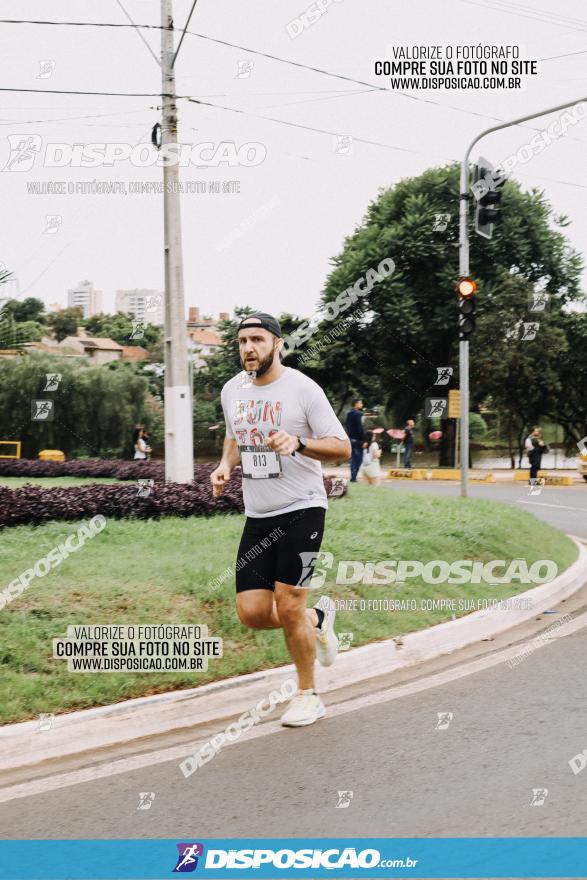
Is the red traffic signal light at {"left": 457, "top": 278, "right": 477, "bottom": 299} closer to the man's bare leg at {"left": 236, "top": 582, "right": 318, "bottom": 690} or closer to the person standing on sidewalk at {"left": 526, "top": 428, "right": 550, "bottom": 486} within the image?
the man's bare leg at {"left": 236, "top": 582, "right": 318, "bottom": 690}

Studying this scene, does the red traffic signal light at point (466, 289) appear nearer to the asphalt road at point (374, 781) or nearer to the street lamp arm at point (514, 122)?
the street lamp arm at point (514, 122)

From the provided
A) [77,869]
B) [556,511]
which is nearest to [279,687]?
[77,869]

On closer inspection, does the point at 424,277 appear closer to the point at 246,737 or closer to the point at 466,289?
the point at 466,289

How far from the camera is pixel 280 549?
5117 mm

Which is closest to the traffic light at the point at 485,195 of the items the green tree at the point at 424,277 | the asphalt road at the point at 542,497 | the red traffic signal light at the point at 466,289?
the red traffic signal light at the point at 466,289

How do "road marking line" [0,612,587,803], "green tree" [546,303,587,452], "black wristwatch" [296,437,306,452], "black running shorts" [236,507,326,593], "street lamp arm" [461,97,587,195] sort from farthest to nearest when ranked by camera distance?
1. "green tree" [546,303,587,452]
2. "street lamp arm" [461,97,587,195]
3. "black running shorts" [236,507,326,593]
4. "black wristwatch" [296,437,306,452]
5. "road marking line" [0,612,587,803]

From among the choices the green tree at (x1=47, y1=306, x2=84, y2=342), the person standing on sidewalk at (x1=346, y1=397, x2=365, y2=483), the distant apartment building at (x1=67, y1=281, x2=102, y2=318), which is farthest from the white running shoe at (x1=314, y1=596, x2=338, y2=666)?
the distant apartment building at (x1=67, y1=281, x2=102, y2=318)

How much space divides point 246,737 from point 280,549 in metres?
0.99

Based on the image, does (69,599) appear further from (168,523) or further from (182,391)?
(182,391)

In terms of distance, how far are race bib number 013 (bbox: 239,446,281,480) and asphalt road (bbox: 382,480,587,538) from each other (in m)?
10.5

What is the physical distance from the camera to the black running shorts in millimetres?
5082

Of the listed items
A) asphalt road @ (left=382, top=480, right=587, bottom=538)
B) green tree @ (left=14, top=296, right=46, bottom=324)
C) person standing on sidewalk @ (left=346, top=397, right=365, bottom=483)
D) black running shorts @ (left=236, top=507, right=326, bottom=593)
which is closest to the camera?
black running shorts @ (left=236, top=507, right=326, bottom=593)

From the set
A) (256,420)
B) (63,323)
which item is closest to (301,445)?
(256,420)

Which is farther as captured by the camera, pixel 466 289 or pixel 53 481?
pixel 53 481
